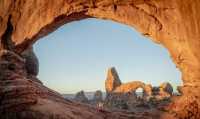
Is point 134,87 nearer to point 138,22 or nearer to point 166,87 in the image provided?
point 166,87

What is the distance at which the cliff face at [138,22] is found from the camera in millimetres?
8641

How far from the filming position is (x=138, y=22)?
9.50m

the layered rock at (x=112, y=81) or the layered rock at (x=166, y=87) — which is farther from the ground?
the layered rock at (x=112, y=81)

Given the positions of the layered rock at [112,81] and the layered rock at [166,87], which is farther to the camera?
the layered rock at [112,81]

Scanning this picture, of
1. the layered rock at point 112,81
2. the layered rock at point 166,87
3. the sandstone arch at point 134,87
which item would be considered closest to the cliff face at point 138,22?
the sandstone arch at point 134,87

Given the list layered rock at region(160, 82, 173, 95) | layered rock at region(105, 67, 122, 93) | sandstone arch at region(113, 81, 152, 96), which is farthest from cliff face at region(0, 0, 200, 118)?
layered rock at region(105, 67, 122, 93)

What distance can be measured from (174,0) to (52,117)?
197 inches

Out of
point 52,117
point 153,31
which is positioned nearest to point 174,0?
point 153,31

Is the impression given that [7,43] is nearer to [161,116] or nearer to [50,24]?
[50,24]

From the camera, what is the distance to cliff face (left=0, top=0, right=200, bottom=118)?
8.64 meters

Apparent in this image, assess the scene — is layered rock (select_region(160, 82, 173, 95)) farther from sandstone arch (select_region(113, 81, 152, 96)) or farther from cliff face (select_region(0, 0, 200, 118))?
cliff face (select_region(0, 0, 200, 118))

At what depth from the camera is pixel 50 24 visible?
1038 centimetres

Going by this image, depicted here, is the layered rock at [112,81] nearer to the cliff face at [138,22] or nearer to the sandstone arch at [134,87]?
the sandstone arch at [134,87]

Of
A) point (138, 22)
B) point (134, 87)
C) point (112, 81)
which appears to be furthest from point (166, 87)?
point (138, 22)
